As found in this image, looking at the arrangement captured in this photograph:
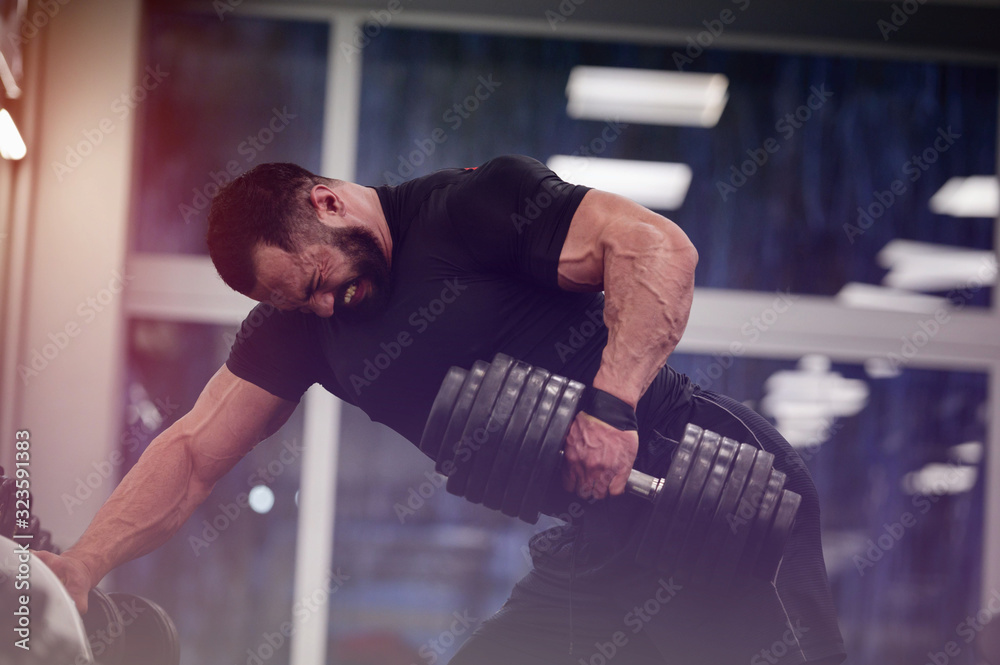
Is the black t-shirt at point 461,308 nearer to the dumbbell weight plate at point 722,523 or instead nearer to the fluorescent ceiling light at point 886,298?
the dumbbell weight plate at point 722,523

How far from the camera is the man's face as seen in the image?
59.4 inches

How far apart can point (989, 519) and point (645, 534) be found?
2.20m

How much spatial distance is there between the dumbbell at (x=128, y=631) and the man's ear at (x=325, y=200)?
0.90 m

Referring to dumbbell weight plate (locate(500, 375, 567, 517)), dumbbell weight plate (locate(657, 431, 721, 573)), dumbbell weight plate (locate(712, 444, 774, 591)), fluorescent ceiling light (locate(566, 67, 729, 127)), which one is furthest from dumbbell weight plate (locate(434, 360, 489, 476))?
fluorescent ceiling light (locate(566, 67, 729, 127))

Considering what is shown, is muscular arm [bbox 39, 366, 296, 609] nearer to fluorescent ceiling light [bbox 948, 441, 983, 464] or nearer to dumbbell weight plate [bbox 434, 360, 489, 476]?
dumbbell weight plate [bbox 434, 360, 489, 476]

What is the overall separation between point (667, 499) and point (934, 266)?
2.21m

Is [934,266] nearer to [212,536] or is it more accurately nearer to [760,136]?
[760,136]

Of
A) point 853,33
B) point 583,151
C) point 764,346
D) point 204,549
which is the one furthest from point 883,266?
point 204,549

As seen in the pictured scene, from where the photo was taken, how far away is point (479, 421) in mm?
1413

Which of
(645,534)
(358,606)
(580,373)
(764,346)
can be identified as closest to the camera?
(645,534)

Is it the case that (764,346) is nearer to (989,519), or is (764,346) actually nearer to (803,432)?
(803,432)

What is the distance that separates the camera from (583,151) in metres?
3.03

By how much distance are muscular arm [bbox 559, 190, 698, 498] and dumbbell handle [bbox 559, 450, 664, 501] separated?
0.15 feet

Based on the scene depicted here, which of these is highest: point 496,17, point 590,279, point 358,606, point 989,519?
point 496,17
